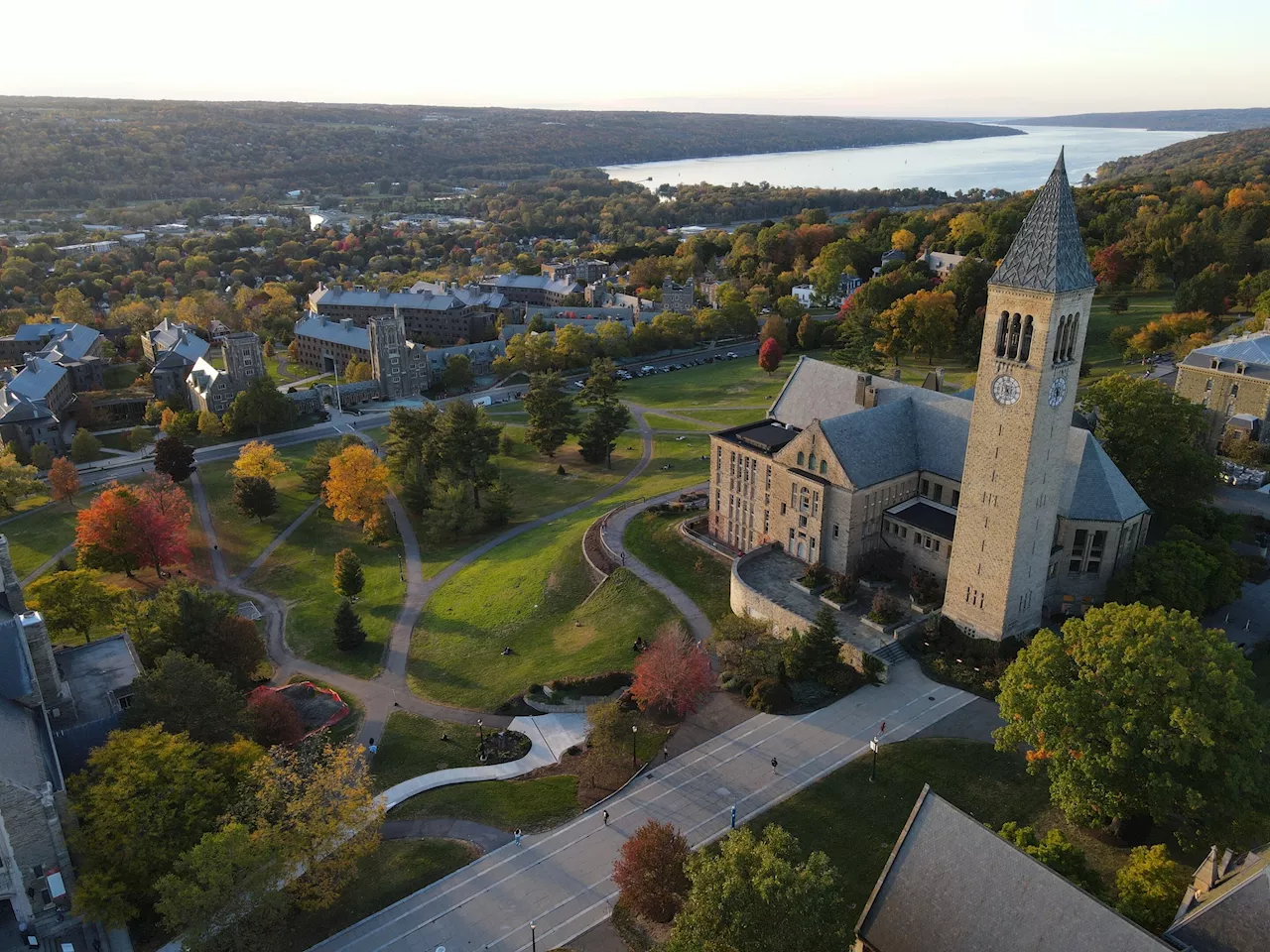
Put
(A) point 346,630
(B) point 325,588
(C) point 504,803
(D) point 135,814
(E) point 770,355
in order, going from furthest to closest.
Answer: (E) point 770,355, (B) point 325,588, (A) point 346,630, (C) point 504,803, (D) point 135,814

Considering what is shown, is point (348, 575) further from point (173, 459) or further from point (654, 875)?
point (654, 875)

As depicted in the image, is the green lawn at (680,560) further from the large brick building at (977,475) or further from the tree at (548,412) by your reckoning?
the tree at (548,412)

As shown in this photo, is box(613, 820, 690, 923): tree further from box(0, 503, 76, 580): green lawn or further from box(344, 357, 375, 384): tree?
box(344, 357, 375, 384): tree

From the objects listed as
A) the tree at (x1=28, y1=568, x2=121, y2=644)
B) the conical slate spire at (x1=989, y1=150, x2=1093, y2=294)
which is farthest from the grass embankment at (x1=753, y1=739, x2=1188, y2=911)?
the tree at (x1=28, y1=568, x2=121, y2=644)

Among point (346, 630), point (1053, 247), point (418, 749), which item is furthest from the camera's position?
point (346, 630)

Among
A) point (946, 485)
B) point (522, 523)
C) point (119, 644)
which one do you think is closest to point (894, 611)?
point (946, 485)

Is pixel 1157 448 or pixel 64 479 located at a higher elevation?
pixel 1157 448

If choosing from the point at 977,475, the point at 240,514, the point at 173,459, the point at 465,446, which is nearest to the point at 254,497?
the point at 240,514

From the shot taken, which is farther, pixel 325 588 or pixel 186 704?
pixel 325 588
